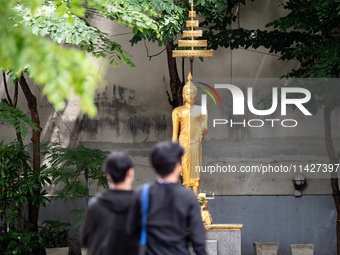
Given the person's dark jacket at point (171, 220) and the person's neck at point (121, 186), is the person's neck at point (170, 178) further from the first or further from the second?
the person's neck at point (121, 186)

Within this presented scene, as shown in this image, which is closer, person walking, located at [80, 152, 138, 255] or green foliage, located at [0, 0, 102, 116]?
green foliage, located at [0, 0, 102, 116]

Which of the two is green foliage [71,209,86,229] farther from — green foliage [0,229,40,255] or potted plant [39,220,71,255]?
green foliage [0,229,40,255]

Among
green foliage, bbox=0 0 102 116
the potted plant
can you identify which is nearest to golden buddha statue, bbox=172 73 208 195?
the potted plant

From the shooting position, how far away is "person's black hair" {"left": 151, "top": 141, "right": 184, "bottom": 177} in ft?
14.3

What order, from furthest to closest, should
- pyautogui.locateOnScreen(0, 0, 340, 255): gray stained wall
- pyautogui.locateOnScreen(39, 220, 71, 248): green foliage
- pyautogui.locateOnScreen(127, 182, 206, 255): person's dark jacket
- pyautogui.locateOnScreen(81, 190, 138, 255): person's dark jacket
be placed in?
pyautogui.locateOnScreen(0, 0, 340, 255): gray stained wall
pyautogui.locateOnScreen(39, 220, 71, 248): green foliage
pyautogui.locateOnScreen(81, 190, 138, 255): person's dark jacket
pyautogui.locateOnScreen(127, 182, 206, 255): person's dark jacket

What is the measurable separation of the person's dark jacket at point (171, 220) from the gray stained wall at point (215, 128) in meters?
8.89

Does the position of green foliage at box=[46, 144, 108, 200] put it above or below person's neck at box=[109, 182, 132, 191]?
above

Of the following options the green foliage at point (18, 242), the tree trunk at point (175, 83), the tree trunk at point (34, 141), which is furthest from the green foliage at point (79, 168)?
the tree trunk at point (175, 83)

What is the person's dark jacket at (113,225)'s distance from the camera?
4.46 m

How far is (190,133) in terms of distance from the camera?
9.34 meters

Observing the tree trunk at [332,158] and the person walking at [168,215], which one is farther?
the tree trunk at [332,158]

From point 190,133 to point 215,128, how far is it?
161 inches

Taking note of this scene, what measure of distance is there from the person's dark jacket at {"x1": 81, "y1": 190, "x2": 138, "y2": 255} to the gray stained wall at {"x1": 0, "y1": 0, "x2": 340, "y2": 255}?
28.7 ft

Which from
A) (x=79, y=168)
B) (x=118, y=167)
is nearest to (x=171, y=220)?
(x=118, y=167)
